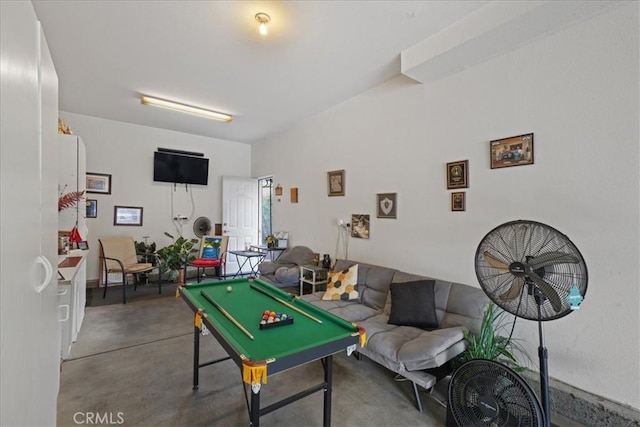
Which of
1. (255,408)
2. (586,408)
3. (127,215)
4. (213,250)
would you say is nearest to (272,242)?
(213,250)

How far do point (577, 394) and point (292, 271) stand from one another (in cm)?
328

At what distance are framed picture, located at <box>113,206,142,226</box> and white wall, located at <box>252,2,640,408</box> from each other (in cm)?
465

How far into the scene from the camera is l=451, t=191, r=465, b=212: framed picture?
112 inches

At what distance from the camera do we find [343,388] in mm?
2451

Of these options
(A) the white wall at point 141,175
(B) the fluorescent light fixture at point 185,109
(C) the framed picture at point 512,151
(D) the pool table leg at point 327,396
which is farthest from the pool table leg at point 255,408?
(A) the white wall at point 141,175

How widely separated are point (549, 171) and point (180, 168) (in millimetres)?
6047

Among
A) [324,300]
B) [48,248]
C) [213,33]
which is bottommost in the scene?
[324,300]

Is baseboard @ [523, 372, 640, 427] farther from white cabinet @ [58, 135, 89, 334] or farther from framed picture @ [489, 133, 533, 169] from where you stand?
white cabinet @ [58, 135, 89, 334]

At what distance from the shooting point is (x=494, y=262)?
1856 mm

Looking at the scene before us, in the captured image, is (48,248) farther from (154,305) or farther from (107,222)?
(107,222)

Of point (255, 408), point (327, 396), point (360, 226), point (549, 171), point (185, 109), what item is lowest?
point (327, 396)

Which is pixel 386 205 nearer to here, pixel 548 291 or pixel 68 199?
pixel 548 291

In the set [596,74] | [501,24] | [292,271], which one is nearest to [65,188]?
[292,271]

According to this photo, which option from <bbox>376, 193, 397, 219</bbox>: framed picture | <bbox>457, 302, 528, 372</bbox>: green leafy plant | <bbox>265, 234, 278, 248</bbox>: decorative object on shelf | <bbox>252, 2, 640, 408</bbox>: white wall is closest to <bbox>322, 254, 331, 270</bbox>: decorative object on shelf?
<bbox>252, 2, 640, 408</bbox>: white wall
